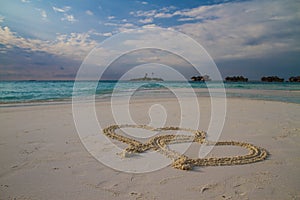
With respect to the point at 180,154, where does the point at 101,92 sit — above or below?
above

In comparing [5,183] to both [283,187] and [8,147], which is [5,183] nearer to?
[8,147]

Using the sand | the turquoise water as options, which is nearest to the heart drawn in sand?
the sand

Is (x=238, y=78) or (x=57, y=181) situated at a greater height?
(x=238, y=78)

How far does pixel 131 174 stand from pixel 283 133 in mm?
4763

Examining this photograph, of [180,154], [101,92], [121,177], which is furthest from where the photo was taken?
[101,92]

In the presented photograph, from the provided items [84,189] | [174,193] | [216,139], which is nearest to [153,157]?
[174,193]

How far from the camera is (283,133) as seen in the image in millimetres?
5414

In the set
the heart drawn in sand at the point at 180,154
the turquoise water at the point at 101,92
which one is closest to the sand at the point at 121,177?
the heart drawn in sand at the point at 180,154

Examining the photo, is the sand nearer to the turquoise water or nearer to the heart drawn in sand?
the heart drawn in sand

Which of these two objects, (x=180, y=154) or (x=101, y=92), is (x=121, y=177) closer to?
(x=180, y=154)

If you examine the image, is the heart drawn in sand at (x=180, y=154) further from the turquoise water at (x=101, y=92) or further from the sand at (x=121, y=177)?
the turquoise water at (x=101, y=92)

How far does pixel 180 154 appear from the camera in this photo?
387 centimetres

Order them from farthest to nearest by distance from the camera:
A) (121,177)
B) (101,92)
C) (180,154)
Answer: (101,92), (180,154), (121,177)

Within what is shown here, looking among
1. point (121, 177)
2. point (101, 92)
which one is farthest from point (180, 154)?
point (101, 92)
